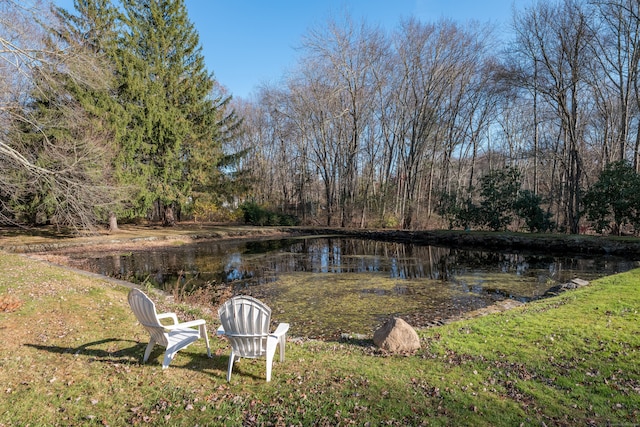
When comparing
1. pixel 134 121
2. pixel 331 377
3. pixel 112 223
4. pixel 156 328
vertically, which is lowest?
pixel 331 377

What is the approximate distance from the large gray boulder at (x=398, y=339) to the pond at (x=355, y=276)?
1375 millimetres

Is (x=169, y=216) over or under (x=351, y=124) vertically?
under

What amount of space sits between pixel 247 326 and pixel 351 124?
26609mm

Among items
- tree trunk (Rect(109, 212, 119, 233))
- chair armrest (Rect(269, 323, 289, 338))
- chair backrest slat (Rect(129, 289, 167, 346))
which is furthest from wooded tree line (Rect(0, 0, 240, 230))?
chair armrest (Rect(269, 323, 289, 338))

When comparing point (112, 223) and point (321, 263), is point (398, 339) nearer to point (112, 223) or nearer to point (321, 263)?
point (321, 263)

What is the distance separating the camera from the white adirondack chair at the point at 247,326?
11.4ft

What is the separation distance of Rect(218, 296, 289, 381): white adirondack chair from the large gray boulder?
5.98 ft

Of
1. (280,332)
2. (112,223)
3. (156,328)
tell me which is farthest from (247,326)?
(112,223)

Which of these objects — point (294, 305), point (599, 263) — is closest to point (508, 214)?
point (599, 263)

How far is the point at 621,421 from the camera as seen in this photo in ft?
10.0

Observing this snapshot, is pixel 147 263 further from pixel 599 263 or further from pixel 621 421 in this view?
pixel 599 263

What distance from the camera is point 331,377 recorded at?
12.2ft

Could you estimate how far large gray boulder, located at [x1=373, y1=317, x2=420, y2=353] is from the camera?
469cm

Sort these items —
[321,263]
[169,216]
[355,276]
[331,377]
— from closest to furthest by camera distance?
[331,377] → [355,276] → [321,263] → [169,216]
